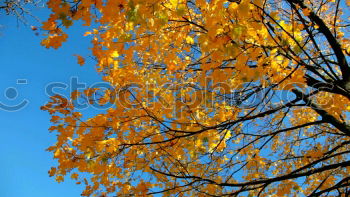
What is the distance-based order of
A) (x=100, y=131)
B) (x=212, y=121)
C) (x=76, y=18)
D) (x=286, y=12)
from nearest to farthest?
(x=76, y=18)
(x=100, y=131)
(x=212, y=121)
(x=286, y=12)

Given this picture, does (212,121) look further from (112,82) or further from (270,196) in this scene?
(270,196)

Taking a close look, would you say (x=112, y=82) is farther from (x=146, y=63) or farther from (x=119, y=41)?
(x=146, y=63)

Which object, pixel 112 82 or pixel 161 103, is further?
pixel 161 103

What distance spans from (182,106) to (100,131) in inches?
32.3

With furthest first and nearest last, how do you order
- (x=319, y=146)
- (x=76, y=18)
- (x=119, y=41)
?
(x=319, y=146) < (x=119, y=41) < (x=76, y=18)

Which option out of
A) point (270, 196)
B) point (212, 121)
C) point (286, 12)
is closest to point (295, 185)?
point (270, 196)

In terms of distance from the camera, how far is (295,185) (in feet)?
13.8

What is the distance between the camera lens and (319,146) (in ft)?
15.9

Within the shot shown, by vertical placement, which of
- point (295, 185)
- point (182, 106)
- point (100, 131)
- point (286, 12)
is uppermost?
point (286, 12)

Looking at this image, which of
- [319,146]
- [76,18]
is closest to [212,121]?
[76,18]

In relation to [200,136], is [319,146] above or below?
above

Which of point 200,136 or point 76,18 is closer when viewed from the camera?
point 76,18

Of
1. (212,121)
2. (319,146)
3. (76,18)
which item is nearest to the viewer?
(76,18)

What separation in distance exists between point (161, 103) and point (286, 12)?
2544 millimetres
